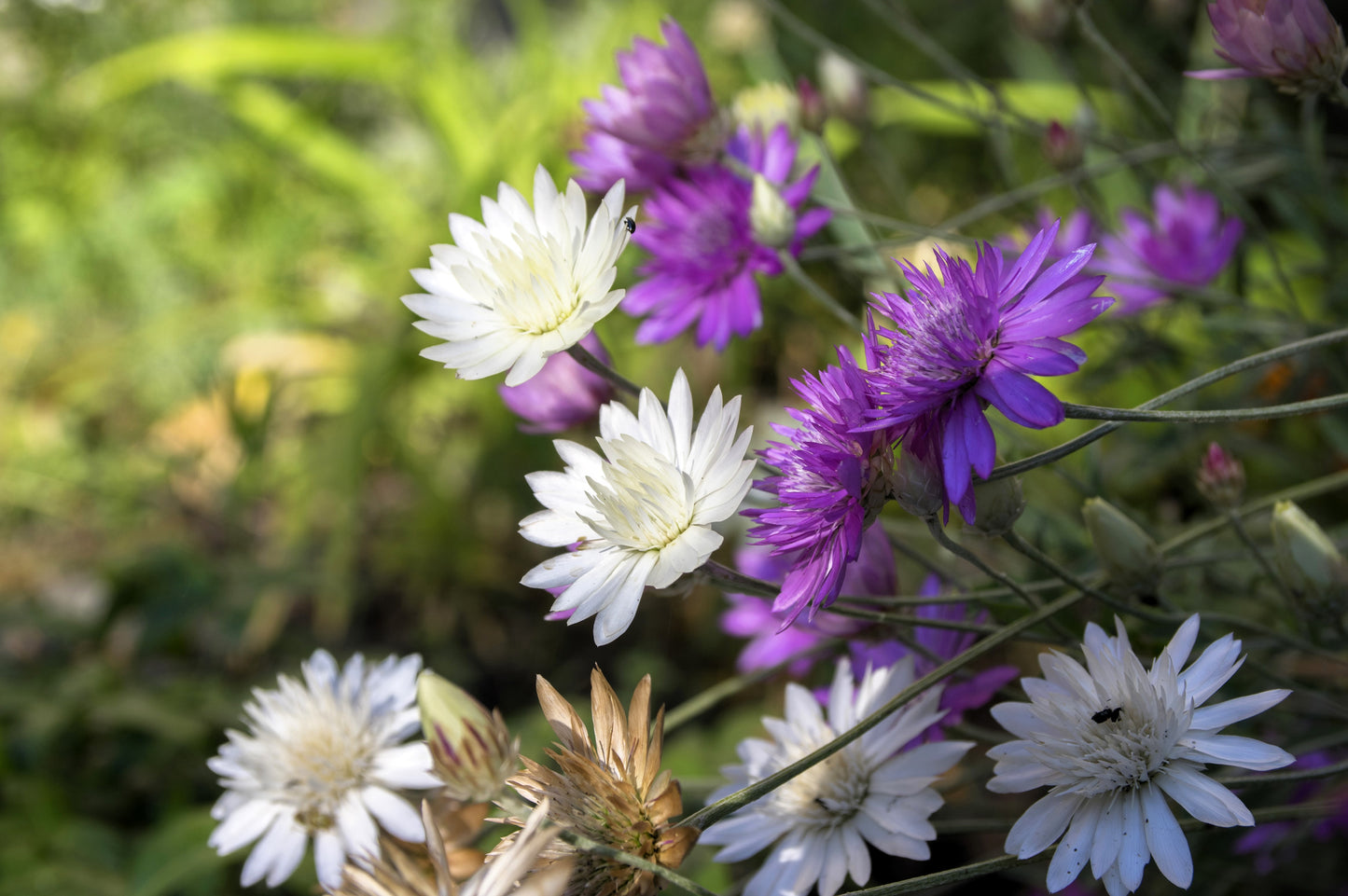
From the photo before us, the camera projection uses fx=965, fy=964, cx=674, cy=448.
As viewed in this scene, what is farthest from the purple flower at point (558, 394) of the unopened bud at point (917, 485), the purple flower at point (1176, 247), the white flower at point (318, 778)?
the purple flower at point (1176, 247)

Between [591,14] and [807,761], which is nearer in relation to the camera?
[807,761]

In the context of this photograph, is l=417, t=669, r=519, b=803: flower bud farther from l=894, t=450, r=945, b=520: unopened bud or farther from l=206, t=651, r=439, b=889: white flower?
l=894, t=450, r=945, b=520: unopened bud

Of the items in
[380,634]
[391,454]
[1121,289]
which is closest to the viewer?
[1121,289]

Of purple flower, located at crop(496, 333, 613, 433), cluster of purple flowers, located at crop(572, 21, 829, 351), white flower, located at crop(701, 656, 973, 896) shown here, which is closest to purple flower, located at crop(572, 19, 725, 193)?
cluster of purple flowers, located at crop(572, 21, 829, 351)

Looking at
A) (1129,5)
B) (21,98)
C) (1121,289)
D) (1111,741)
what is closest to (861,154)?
(1129,5)

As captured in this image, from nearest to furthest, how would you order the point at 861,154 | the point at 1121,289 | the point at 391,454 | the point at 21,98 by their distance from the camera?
the point at 1121,289 < the point at 391,454 < the point at 861,154 < the point at 21,98

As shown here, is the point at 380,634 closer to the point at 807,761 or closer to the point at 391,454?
the point at 391,454

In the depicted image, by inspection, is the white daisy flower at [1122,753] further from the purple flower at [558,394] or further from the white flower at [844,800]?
the purple flower at [558,394]
